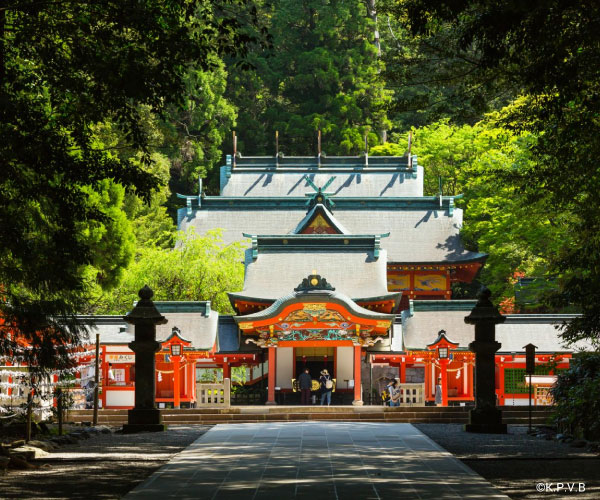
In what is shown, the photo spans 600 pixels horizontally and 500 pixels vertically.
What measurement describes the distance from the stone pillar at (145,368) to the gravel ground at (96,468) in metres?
1.49

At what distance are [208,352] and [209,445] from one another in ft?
48.6

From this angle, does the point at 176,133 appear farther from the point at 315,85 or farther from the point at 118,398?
the point at 315,85

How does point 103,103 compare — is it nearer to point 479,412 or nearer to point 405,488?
point 405,488

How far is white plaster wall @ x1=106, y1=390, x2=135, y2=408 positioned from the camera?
1145 inches

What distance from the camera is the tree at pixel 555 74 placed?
9.71 metres

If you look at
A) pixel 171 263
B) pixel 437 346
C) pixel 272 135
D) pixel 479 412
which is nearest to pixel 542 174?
pixel 479 412

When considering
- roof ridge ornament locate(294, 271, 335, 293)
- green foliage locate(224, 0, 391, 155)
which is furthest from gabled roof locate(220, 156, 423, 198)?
roof ridge ornament locate(294, 271, 335, 293)

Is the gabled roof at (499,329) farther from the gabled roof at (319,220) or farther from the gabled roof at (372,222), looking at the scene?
the gabled roof at (372,222)

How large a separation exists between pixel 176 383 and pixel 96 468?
16.8 m

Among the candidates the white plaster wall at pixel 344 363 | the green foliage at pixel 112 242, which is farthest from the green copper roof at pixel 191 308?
the white plaster wall at pixel 344 363

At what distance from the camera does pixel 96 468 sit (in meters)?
12.8

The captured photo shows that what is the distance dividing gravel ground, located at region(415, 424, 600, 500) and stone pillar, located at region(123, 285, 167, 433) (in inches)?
202

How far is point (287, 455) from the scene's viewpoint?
46.4ft

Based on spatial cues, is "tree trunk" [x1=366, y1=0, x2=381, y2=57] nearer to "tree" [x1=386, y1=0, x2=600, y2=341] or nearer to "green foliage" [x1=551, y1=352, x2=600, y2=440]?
"tree" [x1=386, y1=0, x2=600, y2=341]
